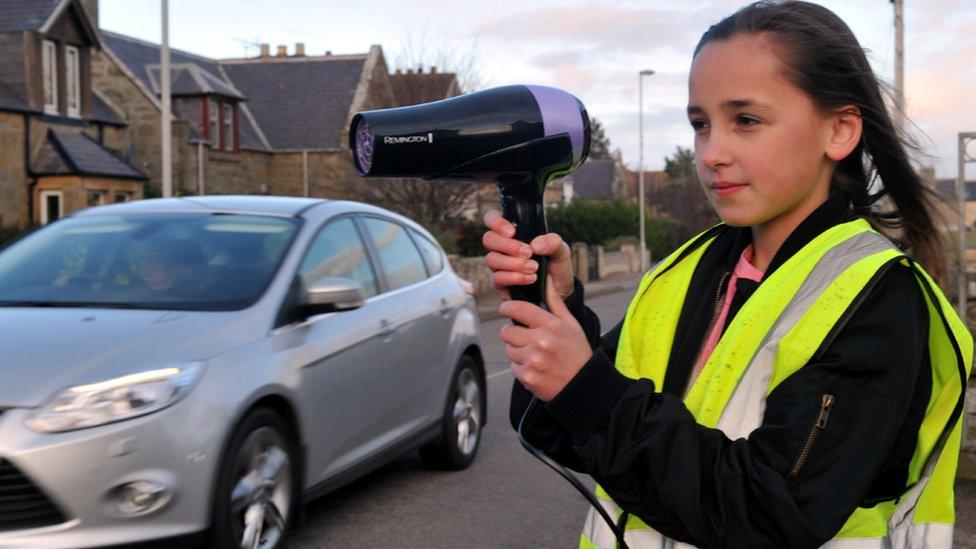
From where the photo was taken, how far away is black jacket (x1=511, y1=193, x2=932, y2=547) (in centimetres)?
154

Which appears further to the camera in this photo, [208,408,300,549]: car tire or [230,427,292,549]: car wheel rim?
[230,427,292,549]: car wheel rim

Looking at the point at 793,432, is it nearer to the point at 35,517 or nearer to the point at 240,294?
the point at 35,517

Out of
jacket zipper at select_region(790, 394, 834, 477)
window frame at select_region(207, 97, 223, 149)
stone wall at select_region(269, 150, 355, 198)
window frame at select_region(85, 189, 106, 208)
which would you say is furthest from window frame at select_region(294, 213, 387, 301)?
stone wall at select_region(269, 150, 355, 198)

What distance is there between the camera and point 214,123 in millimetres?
38156

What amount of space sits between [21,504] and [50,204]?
2438 cm

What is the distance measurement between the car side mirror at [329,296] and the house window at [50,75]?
23484 millimetres

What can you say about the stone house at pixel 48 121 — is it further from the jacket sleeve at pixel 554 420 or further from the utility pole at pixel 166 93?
the jacket sleeve at pixel 554 420

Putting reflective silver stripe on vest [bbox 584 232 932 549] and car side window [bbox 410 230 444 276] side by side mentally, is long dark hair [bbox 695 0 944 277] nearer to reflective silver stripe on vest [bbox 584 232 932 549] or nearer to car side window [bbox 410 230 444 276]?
reflective silver stripe on vest [bbox 584 232 932 549]

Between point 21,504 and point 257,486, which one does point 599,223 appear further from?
point 21,504

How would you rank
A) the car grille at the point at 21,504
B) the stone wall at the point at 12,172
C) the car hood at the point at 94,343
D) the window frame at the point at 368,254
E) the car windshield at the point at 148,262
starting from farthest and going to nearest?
the stone wall at the point at 12,172, the window frame at the point at 368,254, the car windshield at the point at 148,262, the car hood at the point at 94,343, the car grille at the point at 21,504

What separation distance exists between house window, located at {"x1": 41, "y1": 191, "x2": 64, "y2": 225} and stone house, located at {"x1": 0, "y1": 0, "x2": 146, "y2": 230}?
16 millimetres

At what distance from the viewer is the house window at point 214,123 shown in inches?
1489

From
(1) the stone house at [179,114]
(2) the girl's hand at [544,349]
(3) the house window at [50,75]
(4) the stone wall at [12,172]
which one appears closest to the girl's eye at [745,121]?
(2) the girl's hand at [544,349]

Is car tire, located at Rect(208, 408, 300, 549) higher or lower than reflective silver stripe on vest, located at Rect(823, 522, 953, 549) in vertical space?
lower
